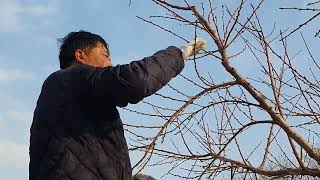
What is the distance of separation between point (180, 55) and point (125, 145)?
15.7 inches

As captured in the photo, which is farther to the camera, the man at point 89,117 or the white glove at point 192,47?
the white glove at point 192,47

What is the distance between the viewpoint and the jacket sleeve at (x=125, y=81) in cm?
161

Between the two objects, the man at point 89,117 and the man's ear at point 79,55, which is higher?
the man's ear at point 79,55

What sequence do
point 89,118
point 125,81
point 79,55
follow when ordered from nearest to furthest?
point 125,81
point 89,118
point 79,55

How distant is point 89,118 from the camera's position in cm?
172

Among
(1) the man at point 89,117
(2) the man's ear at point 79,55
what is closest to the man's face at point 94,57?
(2) the man's ear at point 79,55

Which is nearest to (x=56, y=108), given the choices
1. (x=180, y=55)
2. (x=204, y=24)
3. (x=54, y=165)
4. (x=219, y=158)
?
(x=54, y=165)

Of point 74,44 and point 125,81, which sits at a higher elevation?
point 74,44

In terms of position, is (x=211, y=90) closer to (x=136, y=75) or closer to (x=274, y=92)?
(x=274, y=92)

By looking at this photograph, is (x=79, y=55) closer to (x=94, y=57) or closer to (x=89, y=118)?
(x=94, y=57)

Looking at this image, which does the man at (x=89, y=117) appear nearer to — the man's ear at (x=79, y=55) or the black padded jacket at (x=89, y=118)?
the black padded jacket at (x=89, y=118)

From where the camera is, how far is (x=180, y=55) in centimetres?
187


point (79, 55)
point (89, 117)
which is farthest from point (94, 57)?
point (89, 117)

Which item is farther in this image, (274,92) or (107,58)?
(274,92)
